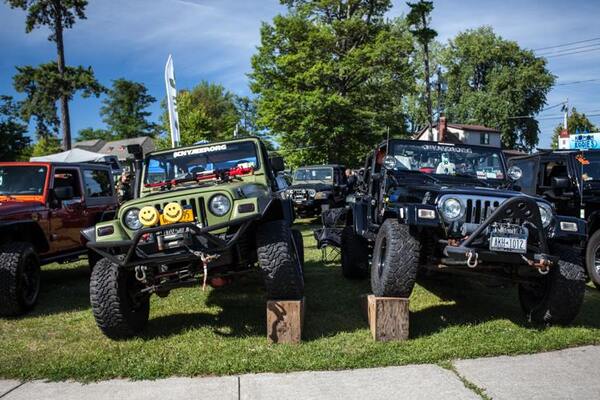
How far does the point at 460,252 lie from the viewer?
439 centimetres

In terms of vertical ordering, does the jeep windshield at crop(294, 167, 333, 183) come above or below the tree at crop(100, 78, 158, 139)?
below

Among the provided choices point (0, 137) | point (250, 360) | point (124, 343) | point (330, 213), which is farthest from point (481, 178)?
point (0, 137)

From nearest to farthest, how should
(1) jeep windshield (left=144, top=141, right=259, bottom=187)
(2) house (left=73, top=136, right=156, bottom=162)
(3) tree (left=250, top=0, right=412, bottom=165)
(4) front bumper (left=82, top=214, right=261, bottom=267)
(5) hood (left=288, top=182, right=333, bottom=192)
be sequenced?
(4) front bumper (left=82, top=214, right=261, bottom=267), (1) jeep windshield (left=144, top=141, right=259, bottom=187), (5) hood (left=288, top=182, right=333, bottom=192), (3) tree (left=250, top=0, right=412, bottom=165), (2) house (left=73, top=136, right=156, bottom=162)

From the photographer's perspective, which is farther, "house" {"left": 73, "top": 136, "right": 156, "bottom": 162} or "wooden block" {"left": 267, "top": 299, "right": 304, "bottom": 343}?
"house" {"left": 73, "top": 136, "right": 156, "bottom": 162}

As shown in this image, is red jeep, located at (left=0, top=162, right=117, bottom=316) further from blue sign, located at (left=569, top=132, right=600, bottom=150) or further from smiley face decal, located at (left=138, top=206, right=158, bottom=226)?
blue sign, located at (left=569, top=132, right=600, bottom=150)

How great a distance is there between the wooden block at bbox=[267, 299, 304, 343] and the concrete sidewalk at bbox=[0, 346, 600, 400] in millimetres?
677

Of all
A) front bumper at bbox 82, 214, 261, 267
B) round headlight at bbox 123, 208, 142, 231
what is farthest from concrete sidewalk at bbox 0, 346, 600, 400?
round headlight at bbox 123, 208, 142, 231

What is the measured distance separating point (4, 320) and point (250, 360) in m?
3.34

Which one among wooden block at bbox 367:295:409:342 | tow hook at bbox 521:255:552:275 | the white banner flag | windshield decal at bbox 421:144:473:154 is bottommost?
wooden block at bbox 367:295:409:342

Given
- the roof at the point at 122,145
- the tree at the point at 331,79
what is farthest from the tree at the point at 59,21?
the roof at the point at 122,145

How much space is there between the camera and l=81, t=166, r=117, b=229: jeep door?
820 centimetres

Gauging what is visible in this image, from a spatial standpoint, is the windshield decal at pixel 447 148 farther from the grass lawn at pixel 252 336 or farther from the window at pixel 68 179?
the window at pixel 68 179

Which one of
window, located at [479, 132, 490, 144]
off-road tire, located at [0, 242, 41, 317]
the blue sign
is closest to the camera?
off-road tire, located at [0, 242, 41, 317]

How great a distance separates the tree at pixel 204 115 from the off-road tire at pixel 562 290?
22699 mm
